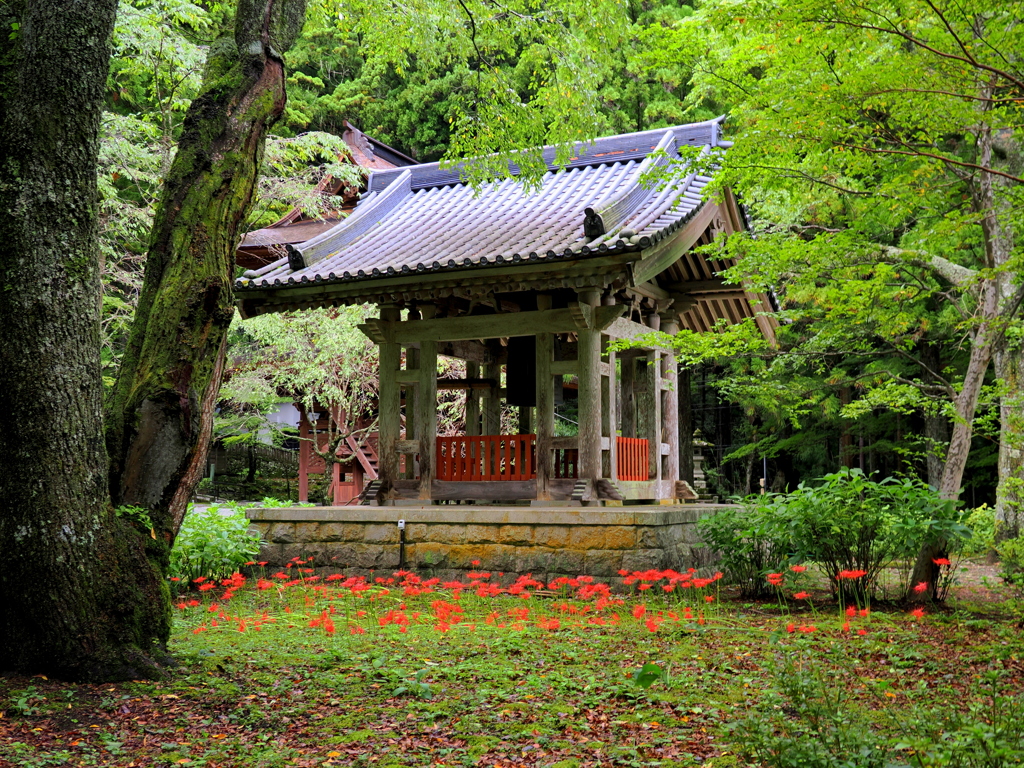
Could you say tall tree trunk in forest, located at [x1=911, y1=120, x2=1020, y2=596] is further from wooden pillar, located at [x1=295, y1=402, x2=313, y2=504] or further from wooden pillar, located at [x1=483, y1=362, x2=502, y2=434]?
wooden pillar, located at [x1=295, y1=402, x2=313, y2=504]

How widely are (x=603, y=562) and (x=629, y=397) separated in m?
3.79

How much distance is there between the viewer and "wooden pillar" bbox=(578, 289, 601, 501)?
9.81 m

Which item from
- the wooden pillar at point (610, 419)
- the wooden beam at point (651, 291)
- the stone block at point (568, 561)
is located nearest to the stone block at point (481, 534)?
the stone block at point (568, 561)

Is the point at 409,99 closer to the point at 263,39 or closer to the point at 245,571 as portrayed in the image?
the point at 245,571

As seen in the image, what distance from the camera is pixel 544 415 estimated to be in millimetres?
10156

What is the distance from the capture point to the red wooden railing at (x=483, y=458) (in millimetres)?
10562

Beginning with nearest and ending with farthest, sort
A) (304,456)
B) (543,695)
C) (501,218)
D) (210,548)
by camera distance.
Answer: (543,695), (210,548), (501,218), (304,456)

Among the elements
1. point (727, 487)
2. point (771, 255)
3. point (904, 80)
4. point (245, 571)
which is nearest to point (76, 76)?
point (904, 80)

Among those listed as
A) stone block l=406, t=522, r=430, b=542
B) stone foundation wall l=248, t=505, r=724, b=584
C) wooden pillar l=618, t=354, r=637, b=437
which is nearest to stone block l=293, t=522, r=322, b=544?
stone foundation wall l=248, t=505, r=724, b=584

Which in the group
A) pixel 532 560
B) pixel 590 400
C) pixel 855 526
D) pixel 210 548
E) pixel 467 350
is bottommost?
pixel 532 560

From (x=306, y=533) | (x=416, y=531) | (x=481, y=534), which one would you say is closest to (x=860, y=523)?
(x=481, y=534)

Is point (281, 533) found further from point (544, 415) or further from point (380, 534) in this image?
point (544, 415)

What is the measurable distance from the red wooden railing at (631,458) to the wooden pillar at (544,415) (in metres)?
0.88

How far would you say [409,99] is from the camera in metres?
25.9
